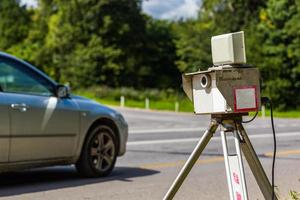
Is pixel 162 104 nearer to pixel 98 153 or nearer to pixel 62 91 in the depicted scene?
pixel 98 153

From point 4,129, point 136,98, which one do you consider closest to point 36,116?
point 4,129

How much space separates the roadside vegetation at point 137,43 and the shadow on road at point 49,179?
38.0m

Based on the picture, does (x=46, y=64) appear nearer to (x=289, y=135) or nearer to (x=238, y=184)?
(x=289, y=135)

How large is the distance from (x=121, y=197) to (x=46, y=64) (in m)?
71.4

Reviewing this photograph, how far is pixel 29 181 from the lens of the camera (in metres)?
8.41

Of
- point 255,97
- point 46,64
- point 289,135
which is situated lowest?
point 289,135

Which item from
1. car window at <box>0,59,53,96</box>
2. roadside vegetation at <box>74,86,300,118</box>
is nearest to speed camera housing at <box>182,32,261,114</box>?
car window at <box>0,59,53,96</box>

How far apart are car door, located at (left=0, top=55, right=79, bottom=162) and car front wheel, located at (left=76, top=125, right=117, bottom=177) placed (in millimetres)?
315

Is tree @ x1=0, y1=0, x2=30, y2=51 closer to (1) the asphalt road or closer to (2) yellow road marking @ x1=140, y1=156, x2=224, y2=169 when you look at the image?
(1) the asphalt road

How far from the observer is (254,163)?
428 cm

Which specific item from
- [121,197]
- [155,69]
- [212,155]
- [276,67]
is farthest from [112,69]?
[121,197]

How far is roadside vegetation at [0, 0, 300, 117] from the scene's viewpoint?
1917 inches

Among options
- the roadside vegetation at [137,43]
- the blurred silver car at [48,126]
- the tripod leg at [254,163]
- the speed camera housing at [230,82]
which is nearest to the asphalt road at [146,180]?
the blurred silver car at [48,126]

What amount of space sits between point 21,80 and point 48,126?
0.71m
